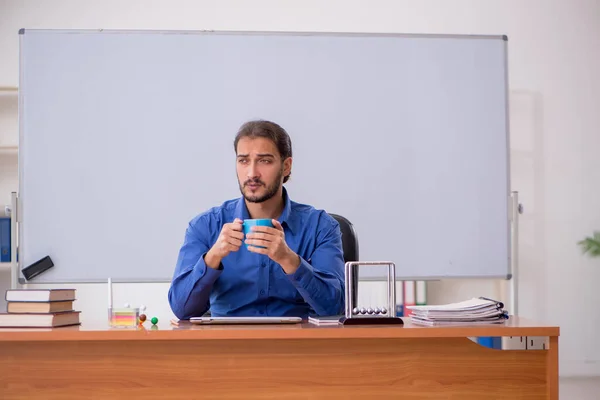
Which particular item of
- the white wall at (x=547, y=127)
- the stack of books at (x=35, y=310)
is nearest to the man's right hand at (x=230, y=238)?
the stack of books at (x=35, y=310)

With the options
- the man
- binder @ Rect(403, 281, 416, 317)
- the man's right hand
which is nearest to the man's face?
the man

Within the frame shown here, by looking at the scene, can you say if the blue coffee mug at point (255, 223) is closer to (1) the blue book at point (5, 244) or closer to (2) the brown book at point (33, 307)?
(2) the brown book at point (33, 307)

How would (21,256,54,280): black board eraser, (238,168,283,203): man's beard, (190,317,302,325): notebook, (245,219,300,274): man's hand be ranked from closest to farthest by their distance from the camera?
(190,317,302,325): notebook → (245,219,300,274): man's hand → (238,168,283,203): man's beard → (21,256,54,280): black board eraser

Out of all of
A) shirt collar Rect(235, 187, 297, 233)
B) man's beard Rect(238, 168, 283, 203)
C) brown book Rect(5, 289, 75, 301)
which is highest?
man's beard Rect(238, 168, 283, 203)

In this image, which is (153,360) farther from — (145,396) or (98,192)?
(98,192)

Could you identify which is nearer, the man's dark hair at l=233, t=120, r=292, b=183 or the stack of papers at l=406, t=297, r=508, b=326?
the stack of papers at l=406, t=297, r=508, b=326

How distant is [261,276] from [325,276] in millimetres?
200

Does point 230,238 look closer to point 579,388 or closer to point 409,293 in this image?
point 409,293

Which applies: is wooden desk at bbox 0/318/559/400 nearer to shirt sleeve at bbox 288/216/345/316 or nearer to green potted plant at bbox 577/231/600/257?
shirt sleeve at bbox 288/216/345/316

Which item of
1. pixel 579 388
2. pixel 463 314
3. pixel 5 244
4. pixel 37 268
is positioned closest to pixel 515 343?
pixel 463 314

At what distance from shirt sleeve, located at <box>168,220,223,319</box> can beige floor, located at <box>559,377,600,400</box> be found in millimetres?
2786

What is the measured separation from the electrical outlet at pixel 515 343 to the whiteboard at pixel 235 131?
92.4 inches

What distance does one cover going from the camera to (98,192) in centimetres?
421

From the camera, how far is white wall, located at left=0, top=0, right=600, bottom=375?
480 cm
